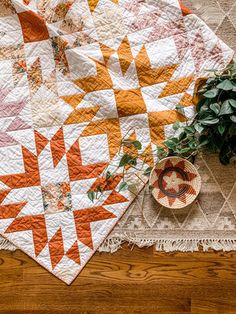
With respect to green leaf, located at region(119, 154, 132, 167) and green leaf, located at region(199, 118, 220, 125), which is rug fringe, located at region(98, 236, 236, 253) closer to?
green leaf, located at region(119, 154, 132, 167)

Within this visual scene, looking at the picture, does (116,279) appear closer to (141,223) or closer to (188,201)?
(141,223)

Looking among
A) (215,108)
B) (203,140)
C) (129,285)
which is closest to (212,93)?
(215,108)

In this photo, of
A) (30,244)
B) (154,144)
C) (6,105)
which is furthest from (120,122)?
(30,244)

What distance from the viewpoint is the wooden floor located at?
1.70 metres

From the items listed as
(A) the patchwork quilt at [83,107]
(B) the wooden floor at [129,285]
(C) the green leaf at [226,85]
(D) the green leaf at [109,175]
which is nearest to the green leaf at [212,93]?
(C) the green leaf at [226,85]

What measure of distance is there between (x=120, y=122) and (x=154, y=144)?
0.48 feet

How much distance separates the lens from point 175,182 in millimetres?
1702

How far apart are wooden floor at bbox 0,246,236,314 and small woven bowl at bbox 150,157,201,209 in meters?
0.19

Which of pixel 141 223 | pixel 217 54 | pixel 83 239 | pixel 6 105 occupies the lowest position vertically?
pixel 83 239

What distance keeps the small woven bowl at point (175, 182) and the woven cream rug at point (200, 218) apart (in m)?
0.05

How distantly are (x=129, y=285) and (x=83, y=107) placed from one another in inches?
26.2

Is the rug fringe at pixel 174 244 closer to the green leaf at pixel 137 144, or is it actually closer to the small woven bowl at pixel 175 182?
the small woven bowl at pixel 175 182

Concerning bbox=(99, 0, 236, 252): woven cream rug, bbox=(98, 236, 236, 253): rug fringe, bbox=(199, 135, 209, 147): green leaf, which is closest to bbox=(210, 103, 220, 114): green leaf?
bbox=(199, 135, 209, 147): green leaf

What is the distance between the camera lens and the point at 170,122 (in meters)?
1.71
